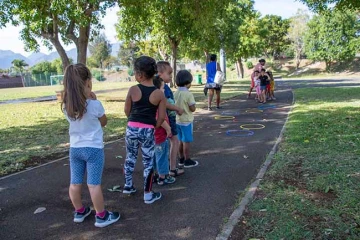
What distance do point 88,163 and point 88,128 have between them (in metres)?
0.36

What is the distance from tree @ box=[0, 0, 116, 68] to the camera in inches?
471

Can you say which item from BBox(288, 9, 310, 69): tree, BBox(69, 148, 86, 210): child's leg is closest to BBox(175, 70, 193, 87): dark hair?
BBox(69, 148, 86, 210): child's leg

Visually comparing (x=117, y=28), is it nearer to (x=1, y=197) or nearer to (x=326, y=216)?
(x=1, y=197)

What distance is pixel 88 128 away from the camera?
3332 millimetres

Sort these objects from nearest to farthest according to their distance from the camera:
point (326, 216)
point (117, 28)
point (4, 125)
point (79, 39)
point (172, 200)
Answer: point (326, 216) → point (172, 200) → point (4, 125) → point (79, 39) → point (117, 28)

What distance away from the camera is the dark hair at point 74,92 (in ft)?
10.3

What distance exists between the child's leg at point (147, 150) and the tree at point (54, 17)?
377 inches

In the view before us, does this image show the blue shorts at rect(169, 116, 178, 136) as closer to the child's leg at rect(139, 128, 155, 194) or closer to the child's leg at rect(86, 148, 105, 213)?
the child's leg at rect(139, 128, 155, 194)

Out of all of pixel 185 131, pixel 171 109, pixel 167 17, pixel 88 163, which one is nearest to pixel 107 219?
pixel 88 163

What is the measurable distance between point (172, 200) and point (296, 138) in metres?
3.49

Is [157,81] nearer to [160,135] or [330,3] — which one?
[160,135]

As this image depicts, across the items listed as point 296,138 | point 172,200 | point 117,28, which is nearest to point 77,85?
point 172,200

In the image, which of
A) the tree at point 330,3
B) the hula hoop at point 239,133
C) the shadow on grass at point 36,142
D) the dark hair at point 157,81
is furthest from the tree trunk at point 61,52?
the dark hair at point 157,81

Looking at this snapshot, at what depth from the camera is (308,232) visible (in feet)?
9.91
